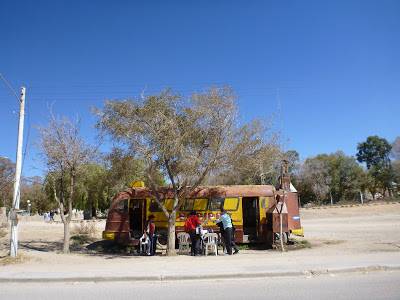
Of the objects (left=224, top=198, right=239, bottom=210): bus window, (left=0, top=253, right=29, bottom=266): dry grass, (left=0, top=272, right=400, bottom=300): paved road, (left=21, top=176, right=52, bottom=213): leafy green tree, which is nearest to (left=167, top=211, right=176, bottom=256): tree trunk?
(left=224, top=198, right=239, bottom=210): bus window

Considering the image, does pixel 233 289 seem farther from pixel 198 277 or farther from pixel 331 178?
pixel 331 178

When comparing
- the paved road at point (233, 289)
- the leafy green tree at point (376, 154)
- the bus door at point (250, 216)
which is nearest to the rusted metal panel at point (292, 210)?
the bus door at point (250, 216)

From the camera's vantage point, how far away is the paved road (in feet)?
27.6

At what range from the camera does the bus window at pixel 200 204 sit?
62.4 ft

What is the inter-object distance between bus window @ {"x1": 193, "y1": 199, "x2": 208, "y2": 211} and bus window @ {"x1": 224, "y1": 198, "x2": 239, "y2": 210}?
889 mm

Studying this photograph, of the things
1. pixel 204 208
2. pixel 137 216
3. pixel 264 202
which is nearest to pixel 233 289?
pixel 204 208

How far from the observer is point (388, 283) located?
9.25 meters

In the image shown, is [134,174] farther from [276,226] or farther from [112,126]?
[276,226]

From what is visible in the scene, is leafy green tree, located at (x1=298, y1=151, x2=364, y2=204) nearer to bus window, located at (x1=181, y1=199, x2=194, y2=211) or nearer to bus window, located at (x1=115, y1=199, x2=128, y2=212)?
bus window, located at (x1=181, y1=199, x2=194, y2=211)

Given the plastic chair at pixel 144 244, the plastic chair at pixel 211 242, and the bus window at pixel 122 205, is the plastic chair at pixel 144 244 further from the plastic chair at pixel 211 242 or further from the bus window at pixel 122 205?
the plastic chair at pixel 211 242

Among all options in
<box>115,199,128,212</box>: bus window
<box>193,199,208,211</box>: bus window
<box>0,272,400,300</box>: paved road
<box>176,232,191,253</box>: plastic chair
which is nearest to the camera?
<box>0,272,400,300</box>: paved road

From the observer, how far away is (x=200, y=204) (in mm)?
19047

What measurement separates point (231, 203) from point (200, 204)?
1.38 meters

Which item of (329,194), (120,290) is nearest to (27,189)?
(329,194)
